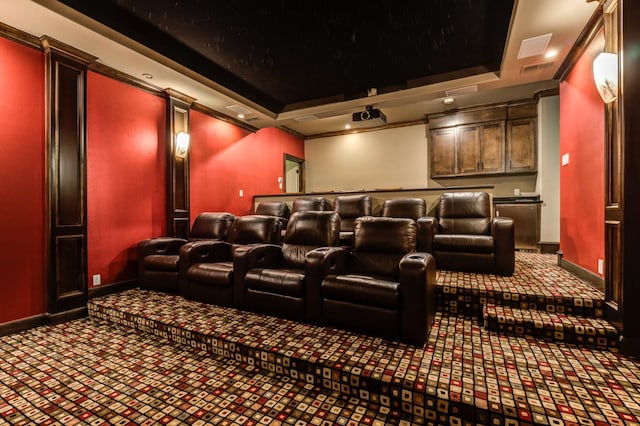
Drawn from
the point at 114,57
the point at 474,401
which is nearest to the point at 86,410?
the point at 474,401

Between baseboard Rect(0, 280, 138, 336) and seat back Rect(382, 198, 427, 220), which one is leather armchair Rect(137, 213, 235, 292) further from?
seat back Rect(382, 198, 427, 220)

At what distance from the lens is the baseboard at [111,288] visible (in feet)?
10.8

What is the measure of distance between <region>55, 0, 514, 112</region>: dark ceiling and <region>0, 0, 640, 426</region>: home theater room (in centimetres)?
3

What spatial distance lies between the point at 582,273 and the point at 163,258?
451 centimetres

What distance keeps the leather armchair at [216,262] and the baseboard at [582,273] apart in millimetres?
3100

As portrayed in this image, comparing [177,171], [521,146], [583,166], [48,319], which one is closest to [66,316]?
[48,319]

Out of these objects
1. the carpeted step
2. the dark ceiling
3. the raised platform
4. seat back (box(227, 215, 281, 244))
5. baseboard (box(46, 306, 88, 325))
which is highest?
the dark ceiling

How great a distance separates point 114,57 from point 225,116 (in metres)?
2.15

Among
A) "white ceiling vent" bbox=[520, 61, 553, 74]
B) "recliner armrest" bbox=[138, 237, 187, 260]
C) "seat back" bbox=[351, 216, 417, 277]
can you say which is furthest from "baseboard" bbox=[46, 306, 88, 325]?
"white ceiling vent" bbox=[520, 61, 553, 74]

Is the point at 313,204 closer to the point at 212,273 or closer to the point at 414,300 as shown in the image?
the point at 212,273

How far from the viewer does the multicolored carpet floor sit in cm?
150

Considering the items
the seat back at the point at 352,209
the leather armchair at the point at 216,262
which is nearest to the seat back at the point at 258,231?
the leather armchair at the point at 216,262

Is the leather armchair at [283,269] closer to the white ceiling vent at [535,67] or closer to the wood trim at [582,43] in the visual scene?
the wood trim at [582,43]

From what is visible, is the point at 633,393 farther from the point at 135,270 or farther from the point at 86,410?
the point at 135,270
